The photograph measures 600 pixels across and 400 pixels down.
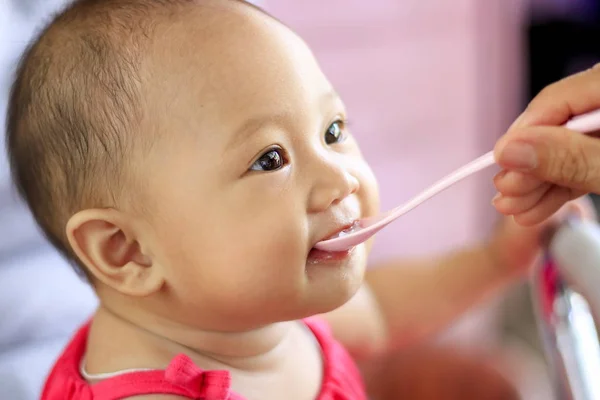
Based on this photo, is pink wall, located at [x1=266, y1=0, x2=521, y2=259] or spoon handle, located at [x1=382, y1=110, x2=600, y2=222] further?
pink wall, located at [x1=266, y1=0, x2=521, y2=259]

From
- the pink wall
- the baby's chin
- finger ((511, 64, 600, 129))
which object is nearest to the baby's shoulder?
the baby's chin

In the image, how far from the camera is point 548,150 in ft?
1.76

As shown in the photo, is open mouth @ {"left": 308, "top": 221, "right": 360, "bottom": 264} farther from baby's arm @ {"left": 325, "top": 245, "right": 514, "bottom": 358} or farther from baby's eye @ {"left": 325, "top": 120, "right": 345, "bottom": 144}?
baby's arm @ {"left": 325, "top": 245, "right": 514, "bottom": 358}

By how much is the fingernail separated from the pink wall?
828 mm

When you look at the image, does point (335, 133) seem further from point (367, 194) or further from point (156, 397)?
point (156, 397)

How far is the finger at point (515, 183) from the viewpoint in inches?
23.0

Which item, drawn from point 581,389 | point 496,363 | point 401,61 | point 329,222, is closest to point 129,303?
point 329,222

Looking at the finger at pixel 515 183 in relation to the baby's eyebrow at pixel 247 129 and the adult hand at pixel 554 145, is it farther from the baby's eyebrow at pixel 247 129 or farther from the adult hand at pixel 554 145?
the baby's eyebrow at pixel 247 129

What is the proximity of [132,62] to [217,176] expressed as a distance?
0.10m

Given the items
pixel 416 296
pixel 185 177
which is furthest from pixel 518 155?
pixel 416 296

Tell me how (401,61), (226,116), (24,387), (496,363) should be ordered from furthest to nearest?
(401,61)
(496,363)
(24,387)
(226,116)

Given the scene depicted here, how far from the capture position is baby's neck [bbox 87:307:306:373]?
590 millimetres

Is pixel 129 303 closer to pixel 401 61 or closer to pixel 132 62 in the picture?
pixel 132 62

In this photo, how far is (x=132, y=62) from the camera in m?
0.53
